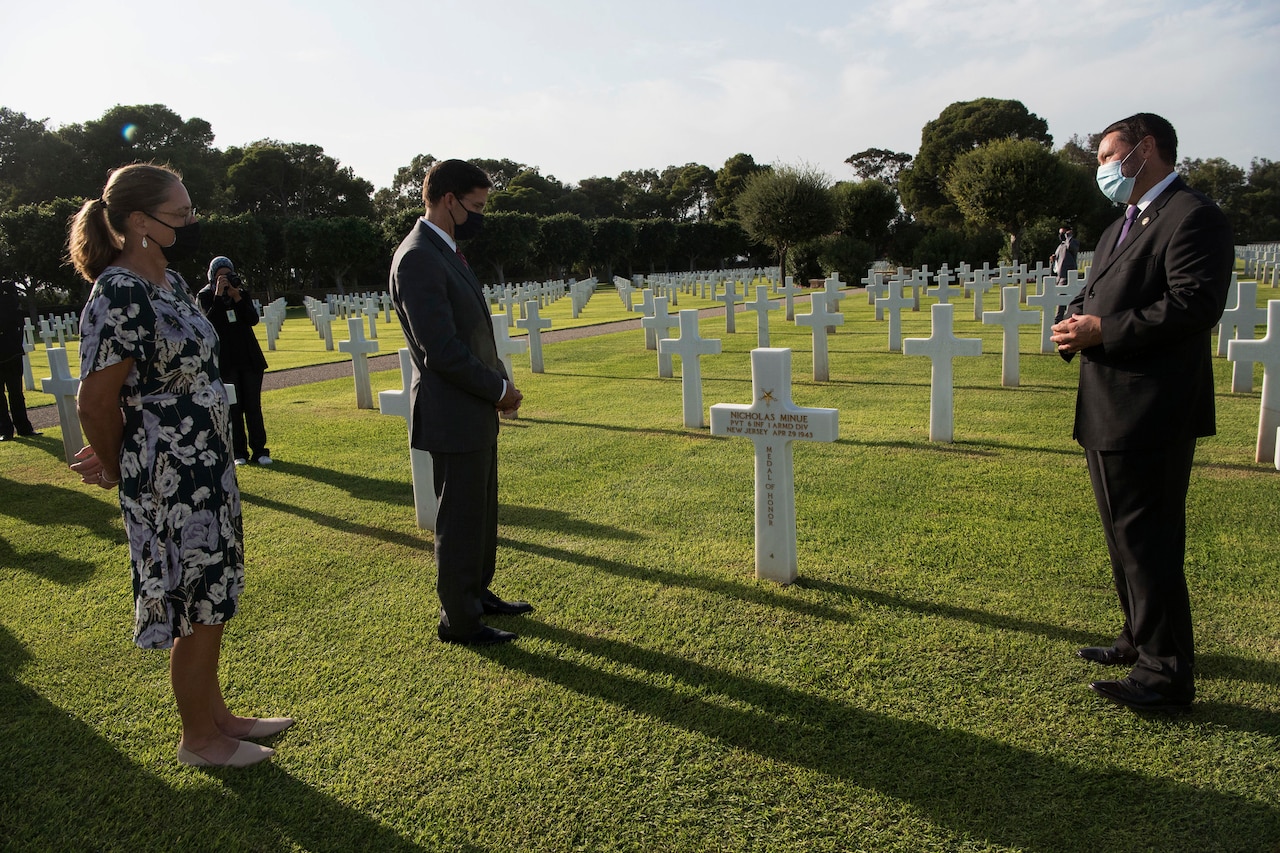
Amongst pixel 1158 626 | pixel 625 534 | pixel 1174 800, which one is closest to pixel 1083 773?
pixel 1174 800

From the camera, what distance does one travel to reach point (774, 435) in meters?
3.84

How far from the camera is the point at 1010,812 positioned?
230cm

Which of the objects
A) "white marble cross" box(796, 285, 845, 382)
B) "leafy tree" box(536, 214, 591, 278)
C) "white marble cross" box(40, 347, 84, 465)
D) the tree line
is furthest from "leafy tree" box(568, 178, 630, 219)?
"white marble cross" box(40, 347, 84, 465)

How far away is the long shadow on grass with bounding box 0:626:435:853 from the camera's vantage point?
236 cm

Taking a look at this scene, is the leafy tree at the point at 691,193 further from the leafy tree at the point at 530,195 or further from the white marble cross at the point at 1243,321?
the white marble cross at the point at 1243,321

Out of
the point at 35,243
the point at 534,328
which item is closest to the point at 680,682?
the point at 534,328

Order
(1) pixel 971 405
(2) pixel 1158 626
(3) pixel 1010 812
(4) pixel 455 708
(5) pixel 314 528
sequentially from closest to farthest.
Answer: (3) pixel 1010 812, (2) pixel 1158 626, (4) pixel 455 708, (5) pixel 314 528, (1) pixel 971 405

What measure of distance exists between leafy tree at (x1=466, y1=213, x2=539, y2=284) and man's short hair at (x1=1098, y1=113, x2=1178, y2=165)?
4175 centimetres

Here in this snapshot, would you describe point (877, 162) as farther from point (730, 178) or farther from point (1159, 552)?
point (1159, 552)

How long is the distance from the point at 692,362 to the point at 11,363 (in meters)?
6.98

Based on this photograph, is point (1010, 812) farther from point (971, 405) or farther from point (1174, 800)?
point (971, 405)

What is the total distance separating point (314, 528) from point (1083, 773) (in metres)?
4.41

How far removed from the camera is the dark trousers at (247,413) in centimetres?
680

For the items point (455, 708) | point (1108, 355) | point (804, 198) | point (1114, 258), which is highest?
point (804, 198)
